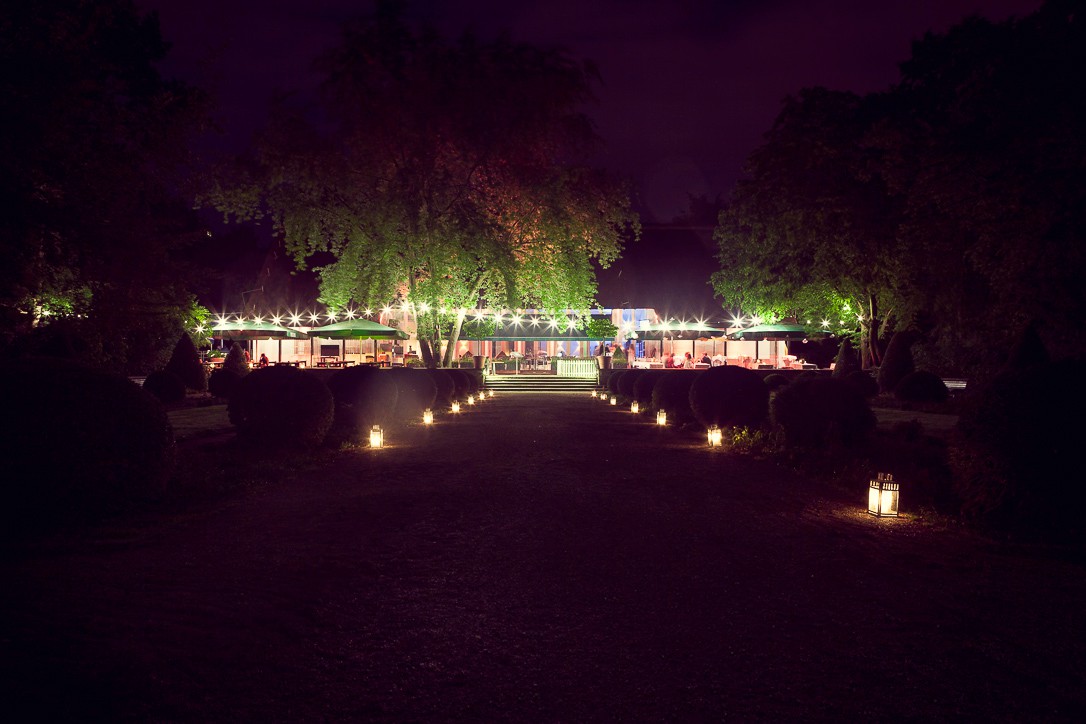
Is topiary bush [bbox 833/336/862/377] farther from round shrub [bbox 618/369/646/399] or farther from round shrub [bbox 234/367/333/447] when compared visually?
round shrub [bbox 234/367/333/447]

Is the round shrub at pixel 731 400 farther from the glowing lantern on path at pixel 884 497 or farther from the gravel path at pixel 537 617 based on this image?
the glowing lantern on path at pixel 884 497

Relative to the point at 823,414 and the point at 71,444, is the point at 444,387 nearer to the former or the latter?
the point at 823,414

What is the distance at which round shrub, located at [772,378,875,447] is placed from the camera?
11664 mm

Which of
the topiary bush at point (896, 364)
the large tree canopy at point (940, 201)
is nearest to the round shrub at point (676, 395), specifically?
the large tree canopy at point (940, 201)

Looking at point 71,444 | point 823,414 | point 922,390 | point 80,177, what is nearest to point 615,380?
point 922,390

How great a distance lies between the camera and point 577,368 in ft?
129

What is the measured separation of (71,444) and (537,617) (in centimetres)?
449

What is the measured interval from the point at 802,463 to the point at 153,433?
8309 millimetres

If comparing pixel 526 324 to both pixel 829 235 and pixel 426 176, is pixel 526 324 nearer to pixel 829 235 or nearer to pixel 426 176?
pixel 829 235

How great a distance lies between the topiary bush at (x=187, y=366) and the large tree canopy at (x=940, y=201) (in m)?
23.0

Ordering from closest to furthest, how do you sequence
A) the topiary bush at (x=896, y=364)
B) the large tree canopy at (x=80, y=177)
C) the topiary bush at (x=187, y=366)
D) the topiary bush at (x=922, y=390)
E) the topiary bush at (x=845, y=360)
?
1. the large tree canopy at (x=80, y=177)
2. the topiary bush at (x=922, y=390)
3. the topiary bush at (x=187, y=366)
4. the topiary bush at (x=896, y=364)
5. the topiary bush at (x=845, y=360)

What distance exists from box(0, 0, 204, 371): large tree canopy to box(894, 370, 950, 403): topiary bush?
21.1 meters

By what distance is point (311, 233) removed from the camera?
22344 mm

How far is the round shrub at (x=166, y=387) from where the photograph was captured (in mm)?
22047
